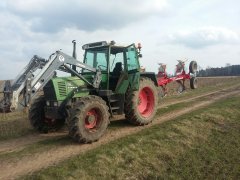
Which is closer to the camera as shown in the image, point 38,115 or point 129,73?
point 38,115

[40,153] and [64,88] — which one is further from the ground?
[64,88]

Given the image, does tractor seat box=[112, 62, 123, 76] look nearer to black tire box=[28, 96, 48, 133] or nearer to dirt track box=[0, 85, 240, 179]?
dirt track box=[0, 85, 240, 179]

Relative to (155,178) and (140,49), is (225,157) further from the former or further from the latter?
(140,49)

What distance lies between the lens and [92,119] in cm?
885

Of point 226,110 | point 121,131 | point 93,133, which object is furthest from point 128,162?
point 226,110

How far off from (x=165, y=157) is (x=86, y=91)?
3250mm

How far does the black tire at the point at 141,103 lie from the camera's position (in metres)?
10.3

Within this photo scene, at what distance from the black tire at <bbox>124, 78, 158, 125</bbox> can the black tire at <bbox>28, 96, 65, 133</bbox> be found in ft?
7.91

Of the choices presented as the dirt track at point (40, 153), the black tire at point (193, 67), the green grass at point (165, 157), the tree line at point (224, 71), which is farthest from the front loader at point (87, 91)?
the tree line at point (224, 71)

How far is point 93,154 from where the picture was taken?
24.8ft

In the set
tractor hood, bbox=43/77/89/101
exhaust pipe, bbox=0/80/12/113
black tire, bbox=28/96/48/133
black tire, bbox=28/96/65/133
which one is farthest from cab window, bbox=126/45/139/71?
exhaust pipe, bbox=0/80/12/113

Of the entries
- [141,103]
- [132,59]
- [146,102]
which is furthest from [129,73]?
[146,102]

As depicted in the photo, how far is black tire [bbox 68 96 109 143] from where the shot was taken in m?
8.29

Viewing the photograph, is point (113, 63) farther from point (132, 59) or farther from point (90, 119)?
point (90, 119)
